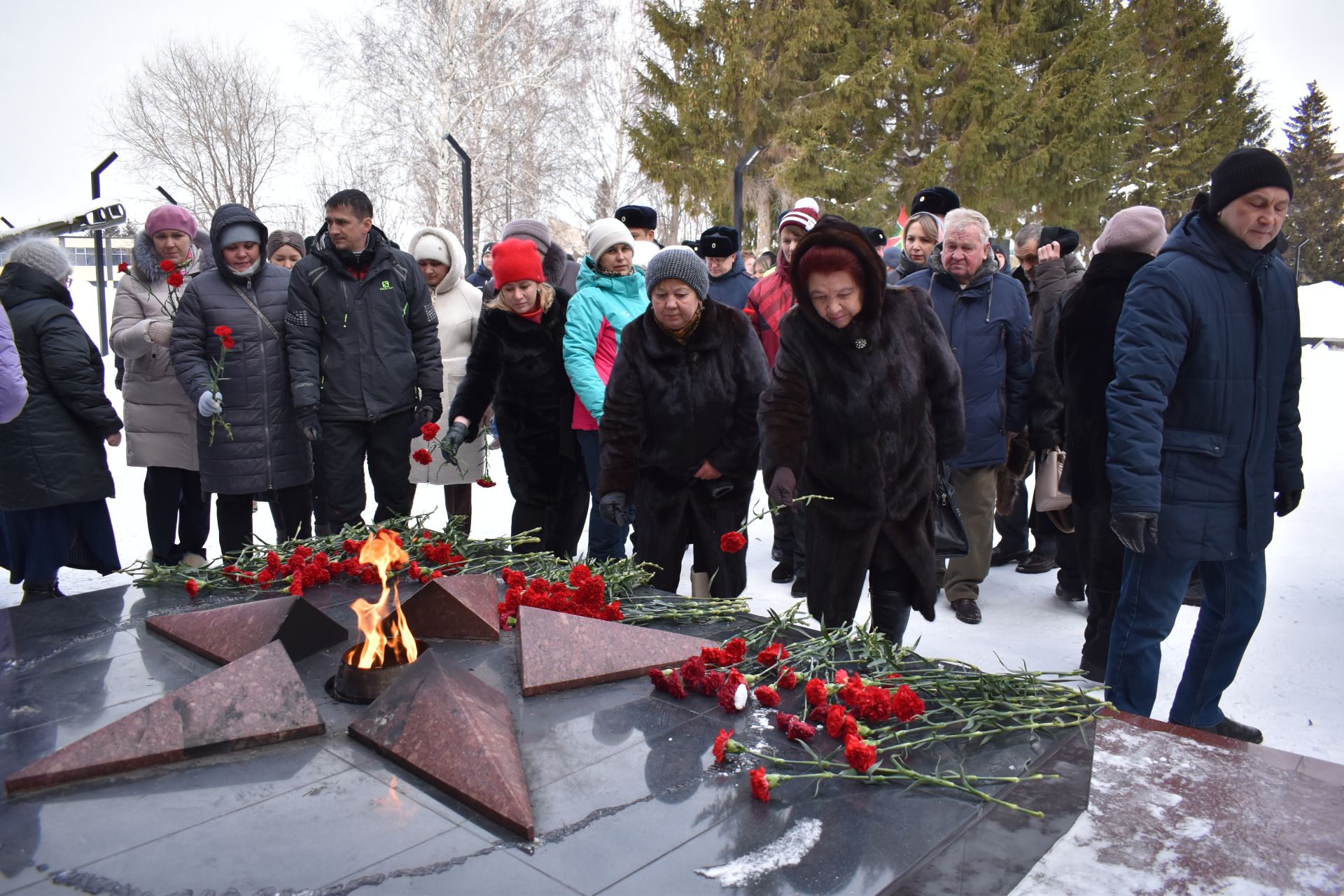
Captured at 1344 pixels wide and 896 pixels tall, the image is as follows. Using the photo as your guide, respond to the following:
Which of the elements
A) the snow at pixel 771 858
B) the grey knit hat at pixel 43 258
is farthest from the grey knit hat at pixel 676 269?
the grey knit hat at pixel 43 258

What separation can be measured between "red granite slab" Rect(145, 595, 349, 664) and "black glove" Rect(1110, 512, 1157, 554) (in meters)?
2.30

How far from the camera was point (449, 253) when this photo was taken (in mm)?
5633

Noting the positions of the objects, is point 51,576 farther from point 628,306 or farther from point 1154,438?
point 1154,438

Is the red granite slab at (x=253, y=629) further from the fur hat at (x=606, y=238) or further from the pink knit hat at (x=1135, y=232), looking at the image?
the pink knit hat at (x=1135, y=232)

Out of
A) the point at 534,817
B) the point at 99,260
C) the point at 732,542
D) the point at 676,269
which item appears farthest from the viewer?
the point at 99,260

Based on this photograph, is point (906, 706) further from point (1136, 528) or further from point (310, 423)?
point (310, 423)

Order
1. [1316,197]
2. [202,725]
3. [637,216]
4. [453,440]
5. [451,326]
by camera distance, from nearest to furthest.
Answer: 1. [202,725]
2. [453,440]
3. [451,326]
4. [637,216]
5. [1316,197]

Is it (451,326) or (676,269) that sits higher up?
(676,269)

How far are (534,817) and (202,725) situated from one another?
2.53 ft

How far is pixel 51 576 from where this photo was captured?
4.29 m

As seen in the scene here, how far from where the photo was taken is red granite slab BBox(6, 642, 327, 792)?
183 centimetres

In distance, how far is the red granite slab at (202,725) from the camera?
6.00 ft

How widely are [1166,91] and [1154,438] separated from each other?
30145 mm

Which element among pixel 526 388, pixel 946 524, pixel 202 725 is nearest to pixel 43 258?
pixel 526 388
